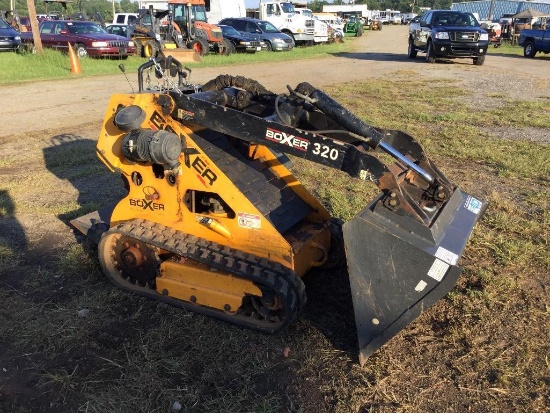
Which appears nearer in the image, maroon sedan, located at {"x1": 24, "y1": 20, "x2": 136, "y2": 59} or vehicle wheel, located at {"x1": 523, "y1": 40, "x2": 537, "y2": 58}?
maroon sedan, located at {"x1": 24, "y1": 20, "x2": 136, "y2": 59}

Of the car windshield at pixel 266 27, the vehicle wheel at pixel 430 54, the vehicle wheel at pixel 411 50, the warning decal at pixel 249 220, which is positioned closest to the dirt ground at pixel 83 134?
the vehicle wheel at pixel 430 54

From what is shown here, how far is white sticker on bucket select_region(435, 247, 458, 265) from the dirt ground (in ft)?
2.62

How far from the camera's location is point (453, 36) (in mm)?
20641

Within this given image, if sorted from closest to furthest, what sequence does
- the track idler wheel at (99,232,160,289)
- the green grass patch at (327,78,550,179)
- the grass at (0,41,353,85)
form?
the track idler wheel at (99,232,160,289)
the green grass patch at (327,78,550,179)
the grass at (0,41,353,85)

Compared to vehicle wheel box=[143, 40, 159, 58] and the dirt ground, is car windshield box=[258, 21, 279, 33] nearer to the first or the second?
the dirt ground

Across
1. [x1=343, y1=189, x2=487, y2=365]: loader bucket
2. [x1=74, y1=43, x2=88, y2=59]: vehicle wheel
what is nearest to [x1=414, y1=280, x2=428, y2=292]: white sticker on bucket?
[x1=343, y1=189, x2=487, y2=365]: loader bucket

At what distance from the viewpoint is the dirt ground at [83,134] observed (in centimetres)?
339

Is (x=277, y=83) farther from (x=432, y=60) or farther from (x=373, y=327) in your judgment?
(x=373, y=327)

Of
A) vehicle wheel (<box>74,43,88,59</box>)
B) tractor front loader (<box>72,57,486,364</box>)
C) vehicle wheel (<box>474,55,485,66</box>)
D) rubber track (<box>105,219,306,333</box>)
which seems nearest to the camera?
tractor front loader (<box>72,57,486,364</box>)

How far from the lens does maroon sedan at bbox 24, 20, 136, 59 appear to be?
21516 millimetres

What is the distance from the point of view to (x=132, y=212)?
14.6 feet

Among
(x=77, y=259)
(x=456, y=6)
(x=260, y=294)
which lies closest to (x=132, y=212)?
(x=77, y=259)

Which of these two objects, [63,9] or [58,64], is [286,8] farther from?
[63,9]

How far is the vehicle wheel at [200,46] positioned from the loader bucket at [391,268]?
22.8 m
